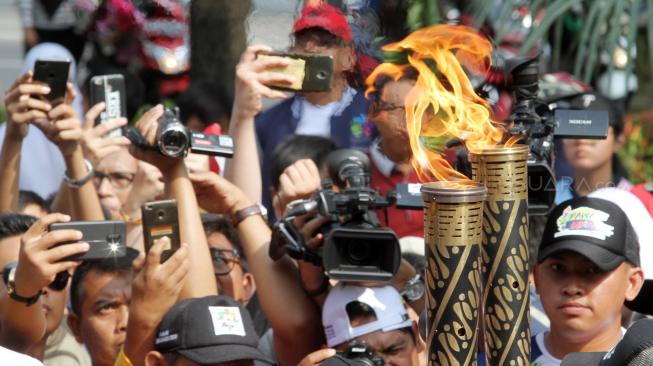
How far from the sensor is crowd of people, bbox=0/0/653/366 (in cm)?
411

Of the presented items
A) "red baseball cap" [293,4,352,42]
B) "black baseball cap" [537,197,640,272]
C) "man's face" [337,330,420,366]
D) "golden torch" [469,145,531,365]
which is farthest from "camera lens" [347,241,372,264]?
"golden torch" [469,145,531,365]

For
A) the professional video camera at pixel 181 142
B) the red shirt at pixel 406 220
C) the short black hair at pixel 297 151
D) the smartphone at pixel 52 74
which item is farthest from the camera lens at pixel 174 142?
the red shirt at pixel 406 220

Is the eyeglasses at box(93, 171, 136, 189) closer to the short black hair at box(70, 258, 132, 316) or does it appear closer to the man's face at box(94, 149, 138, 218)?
the man's face at box(94, 149, 138, 218)

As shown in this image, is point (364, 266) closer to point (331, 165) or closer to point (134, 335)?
point (331, 165)

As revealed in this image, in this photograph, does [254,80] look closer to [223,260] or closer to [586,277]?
[223,260]

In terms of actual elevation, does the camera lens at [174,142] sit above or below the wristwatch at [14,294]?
above

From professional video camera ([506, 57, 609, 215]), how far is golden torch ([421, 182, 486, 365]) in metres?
0.93

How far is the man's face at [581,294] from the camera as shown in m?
4.06

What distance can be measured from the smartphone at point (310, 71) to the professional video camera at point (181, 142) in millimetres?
359

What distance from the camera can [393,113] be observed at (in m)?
4.57

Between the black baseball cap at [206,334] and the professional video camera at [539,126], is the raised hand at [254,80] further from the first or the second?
the professional video camera at [539,126]

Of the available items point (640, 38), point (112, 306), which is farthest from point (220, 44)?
point (640, 38)

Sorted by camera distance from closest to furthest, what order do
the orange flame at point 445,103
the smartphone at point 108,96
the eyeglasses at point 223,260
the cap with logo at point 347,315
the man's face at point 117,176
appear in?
the orange flame at point 445,103
the cap with logo at point 347,315
the eyeglasses at point 223,260
the smartphone at point 108,96
the man's face at point 117,176

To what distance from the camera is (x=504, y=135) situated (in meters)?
3.56
